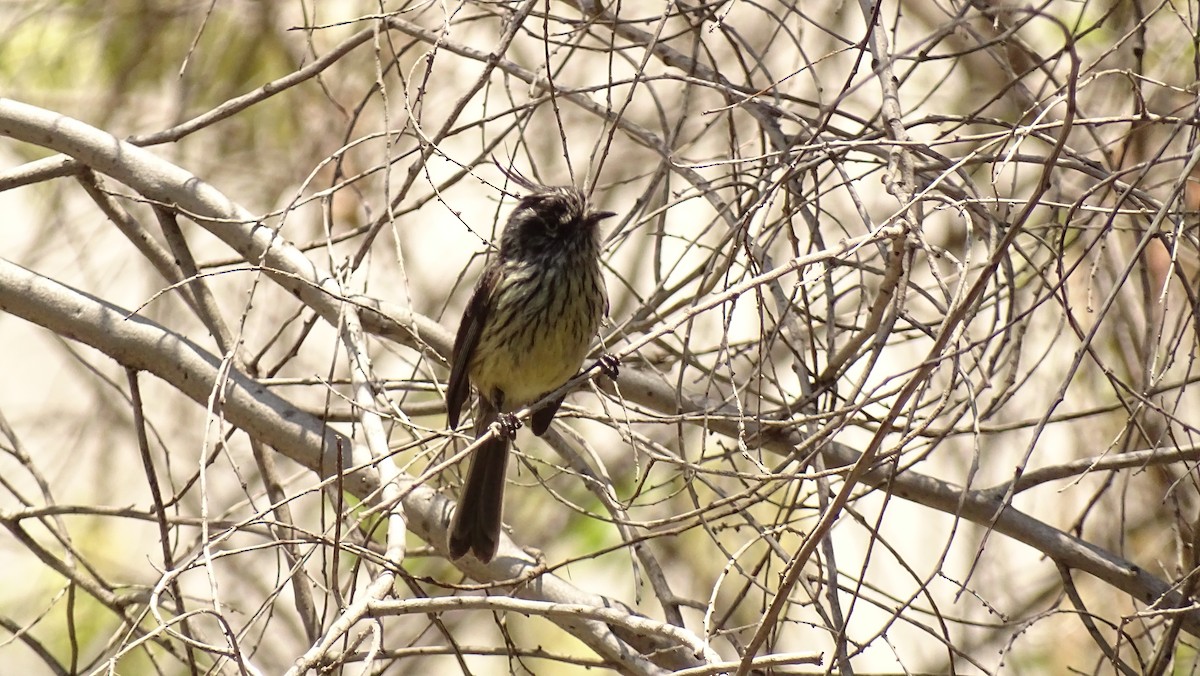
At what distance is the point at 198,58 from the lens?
7.54 meters

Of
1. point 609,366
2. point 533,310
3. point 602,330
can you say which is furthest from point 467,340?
point 609,366

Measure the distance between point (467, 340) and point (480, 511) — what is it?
877mm

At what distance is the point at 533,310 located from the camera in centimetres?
486

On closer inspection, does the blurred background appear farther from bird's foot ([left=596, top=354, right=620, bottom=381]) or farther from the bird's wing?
bird's foot ([left=596, top=354, right=620, bottom=381])

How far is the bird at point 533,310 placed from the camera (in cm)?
480

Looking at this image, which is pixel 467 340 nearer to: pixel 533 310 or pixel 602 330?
pixel 533 310

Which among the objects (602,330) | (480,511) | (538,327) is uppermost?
(602,330)

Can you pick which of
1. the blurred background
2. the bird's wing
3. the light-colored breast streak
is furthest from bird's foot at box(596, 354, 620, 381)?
the bird's wing

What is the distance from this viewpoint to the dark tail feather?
415 centimetres

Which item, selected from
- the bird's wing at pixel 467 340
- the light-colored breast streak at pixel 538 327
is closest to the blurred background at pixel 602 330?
the bird's wing at pixel 467 340

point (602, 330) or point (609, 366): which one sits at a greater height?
point (602, 330)

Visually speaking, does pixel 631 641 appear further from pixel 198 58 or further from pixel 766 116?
pixel 198 58

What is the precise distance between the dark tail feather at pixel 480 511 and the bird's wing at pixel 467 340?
8.2 inches

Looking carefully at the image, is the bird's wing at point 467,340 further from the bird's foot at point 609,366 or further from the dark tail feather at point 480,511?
the bird's foot at point 609,366
